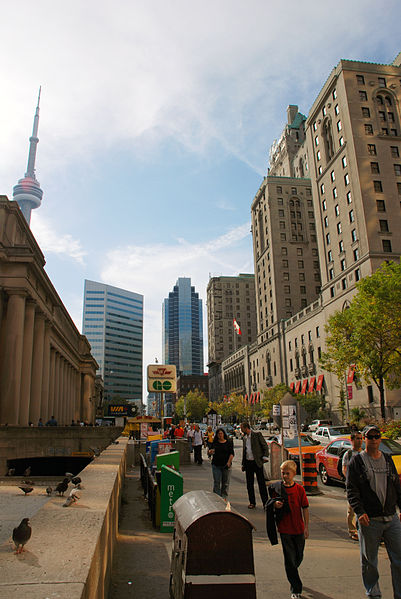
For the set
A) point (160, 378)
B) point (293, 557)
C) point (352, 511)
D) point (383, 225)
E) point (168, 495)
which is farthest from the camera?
point (383, 225)

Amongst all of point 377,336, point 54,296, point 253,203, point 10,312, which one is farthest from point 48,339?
point 253,203

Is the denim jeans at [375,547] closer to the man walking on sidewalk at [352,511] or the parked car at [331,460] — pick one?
the man walking on sidewalk at [352,511]

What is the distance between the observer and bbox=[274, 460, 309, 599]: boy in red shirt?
204 inches

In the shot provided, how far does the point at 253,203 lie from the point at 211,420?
220ft

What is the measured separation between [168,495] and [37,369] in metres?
33.4

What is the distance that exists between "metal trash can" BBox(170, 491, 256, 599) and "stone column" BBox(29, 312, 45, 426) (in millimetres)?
36647

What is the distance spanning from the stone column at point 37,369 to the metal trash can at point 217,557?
36647 millimetres

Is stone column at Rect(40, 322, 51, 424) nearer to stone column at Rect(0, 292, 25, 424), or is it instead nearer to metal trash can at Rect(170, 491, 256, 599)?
stone column at Rect(0, 292, 25, 424)

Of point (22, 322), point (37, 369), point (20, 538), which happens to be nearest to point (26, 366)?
point (22, 322)

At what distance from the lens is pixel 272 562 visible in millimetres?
6582

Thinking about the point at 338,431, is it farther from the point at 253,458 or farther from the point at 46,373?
the point at 46,373

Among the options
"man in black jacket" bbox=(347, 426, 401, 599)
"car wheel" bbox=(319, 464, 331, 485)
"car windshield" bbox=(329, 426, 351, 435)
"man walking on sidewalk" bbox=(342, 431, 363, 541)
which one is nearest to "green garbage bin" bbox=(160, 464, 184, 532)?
"man walking on sidewalk" bbox=(342, 431, 363, 541)

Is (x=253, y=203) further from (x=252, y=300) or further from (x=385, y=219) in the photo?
(x=252, y=300)

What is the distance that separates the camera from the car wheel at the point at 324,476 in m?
15.0
